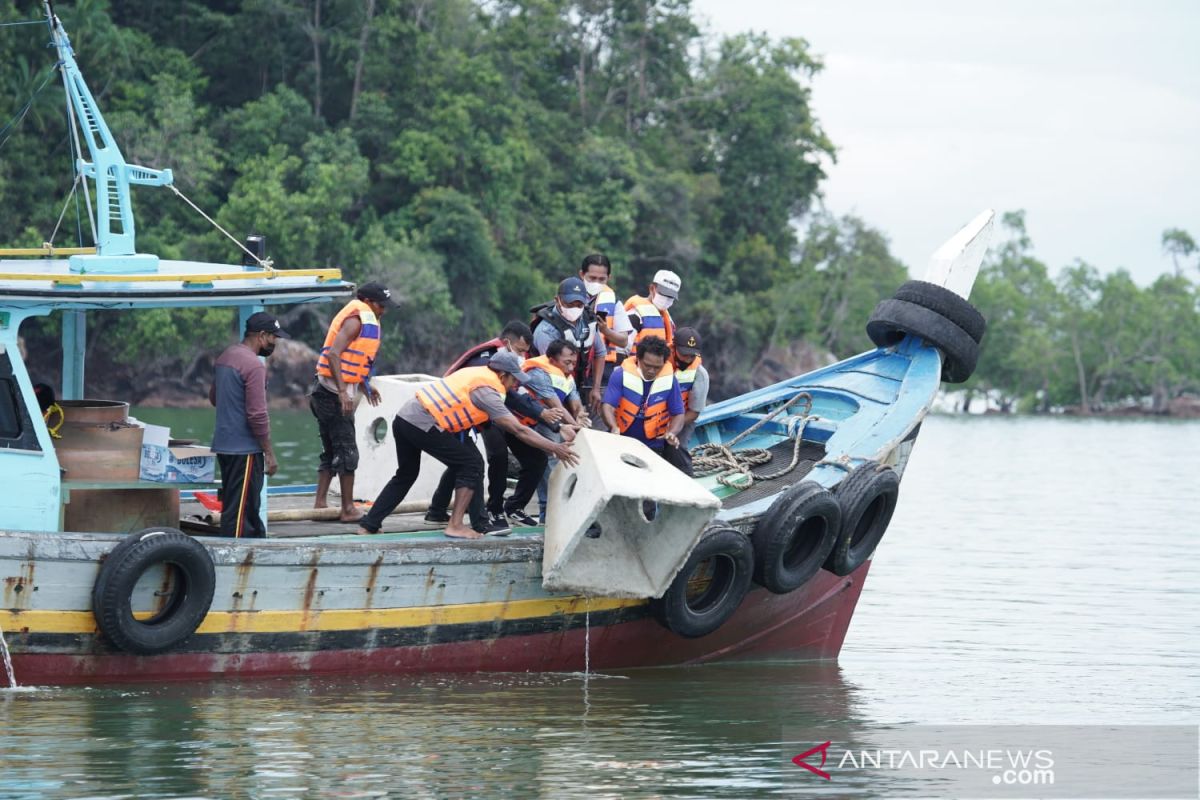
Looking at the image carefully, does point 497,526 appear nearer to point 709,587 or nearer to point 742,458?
point 709,587

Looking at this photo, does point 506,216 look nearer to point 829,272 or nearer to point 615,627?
point 829,272

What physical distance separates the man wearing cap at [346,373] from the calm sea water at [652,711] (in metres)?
1.51

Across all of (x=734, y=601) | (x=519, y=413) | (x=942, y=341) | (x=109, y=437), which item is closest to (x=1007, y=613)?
(x=942, y=341)

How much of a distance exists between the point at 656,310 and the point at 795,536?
1844 millimetres

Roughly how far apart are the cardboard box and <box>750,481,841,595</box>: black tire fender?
3326 millimetres

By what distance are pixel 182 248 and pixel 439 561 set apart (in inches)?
1156

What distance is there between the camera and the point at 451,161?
4509 cm

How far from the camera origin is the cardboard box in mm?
9492

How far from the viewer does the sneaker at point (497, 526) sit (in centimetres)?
1048

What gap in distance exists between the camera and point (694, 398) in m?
11.1

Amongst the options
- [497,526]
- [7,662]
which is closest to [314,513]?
[497,526]

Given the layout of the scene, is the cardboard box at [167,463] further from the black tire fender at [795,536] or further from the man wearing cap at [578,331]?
the black tire fender at [795,536]

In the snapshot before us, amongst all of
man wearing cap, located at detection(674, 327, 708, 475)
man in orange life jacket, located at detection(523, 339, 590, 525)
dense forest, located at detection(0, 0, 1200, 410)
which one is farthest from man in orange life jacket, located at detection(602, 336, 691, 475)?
dense forest, located at detection(0, 0, 1200, 410)

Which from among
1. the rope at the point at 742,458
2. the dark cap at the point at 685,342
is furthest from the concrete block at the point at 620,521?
the rope at the point at 742,458
